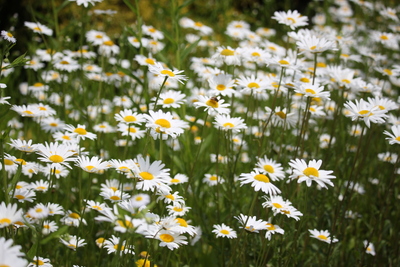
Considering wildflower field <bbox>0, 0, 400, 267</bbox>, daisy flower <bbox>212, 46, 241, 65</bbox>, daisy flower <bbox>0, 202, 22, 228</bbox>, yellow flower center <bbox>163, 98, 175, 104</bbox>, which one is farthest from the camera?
daisy flower <bbox>212, 46, 241, 65</bbox>

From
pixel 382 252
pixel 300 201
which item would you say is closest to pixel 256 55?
pixel 300 201

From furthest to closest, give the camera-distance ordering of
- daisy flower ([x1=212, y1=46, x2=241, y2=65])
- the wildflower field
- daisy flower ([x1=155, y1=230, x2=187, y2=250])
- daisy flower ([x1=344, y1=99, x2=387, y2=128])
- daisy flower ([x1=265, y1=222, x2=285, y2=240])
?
daisy flower ([x1=212, y1=46, x2=241, y2=65]), daisy flower ([x1=344, y1=99, x2=387, y2=128]), daisy flower ([x1=265, y1=222, x2=285, y2=240]), the wildflower field, daisy flower ([x1=155, y1=230, x2=187, y2=250])

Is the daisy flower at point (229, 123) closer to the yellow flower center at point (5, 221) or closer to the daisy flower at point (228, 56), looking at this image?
the daisy flower at point (228, 56)

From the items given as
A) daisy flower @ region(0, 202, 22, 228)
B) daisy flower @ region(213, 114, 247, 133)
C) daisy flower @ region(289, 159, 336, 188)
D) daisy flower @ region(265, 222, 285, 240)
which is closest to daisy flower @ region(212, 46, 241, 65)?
daisy flower @ region(213, 114, 247, 133)

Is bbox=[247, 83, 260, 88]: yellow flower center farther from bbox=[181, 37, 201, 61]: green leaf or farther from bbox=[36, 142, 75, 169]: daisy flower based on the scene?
bbox=[36, 142, 75, 169]: daisy flower

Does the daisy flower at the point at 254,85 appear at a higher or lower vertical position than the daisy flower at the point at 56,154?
higher

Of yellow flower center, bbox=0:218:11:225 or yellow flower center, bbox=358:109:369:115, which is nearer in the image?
yellow flower center, bbox=0:218:11:225

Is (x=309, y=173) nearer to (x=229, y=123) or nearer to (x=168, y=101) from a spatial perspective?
(x=229, y=123)

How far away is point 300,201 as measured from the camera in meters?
2.27

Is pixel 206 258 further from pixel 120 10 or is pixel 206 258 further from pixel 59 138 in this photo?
pixel 120 10

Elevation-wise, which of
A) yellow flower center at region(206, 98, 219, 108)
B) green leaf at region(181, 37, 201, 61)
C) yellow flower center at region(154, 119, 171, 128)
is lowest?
yellow flower center at region(154, 119, 171, 128)

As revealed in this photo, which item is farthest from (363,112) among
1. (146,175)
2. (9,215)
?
(9,215)

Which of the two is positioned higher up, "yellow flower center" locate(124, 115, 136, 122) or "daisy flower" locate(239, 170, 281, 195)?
"yellow flower center" locate(124, 115, 136, 122)

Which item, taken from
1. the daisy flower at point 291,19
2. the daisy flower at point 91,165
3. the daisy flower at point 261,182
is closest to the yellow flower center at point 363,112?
the daisy flower at point 261,182
